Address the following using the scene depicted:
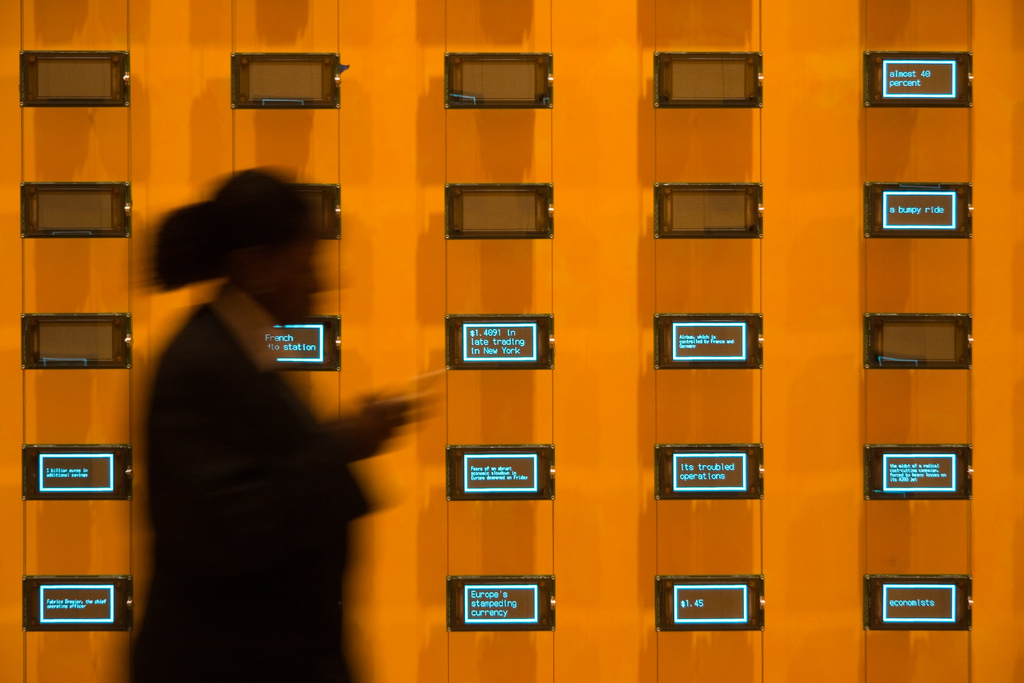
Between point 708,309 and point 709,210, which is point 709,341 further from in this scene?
point 709,210

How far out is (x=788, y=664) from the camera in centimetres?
324

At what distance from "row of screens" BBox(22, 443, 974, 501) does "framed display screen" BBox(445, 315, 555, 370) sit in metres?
0.29

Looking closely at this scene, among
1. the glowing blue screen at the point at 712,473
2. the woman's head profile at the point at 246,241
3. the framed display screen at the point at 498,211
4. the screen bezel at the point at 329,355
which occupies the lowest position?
the glowing blue screen at the point at 712,473

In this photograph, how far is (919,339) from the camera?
320 cm

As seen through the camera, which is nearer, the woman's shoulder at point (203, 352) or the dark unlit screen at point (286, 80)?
the woman's shoulder at point (203, 352)

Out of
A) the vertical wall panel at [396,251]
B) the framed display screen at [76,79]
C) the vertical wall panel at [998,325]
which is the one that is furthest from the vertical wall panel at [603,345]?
the framed display screen at [76,79]

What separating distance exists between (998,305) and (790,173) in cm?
89

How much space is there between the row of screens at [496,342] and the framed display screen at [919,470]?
30cm

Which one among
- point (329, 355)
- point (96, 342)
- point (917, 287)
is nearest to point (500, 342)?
point (329, 355)

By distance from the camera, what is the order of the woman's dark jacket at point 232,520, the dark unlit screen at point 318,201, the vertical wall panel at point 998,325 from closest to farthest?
the woman's dark jacket at point 232,520
the dark unlit screen at point 318,201
the vertical wall panel at point 998,325

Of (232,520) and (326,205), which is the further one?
(326,205)

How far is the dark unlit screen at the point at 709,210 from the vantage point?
3.15 meters

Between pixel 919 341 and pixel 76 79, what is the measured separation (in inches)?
122

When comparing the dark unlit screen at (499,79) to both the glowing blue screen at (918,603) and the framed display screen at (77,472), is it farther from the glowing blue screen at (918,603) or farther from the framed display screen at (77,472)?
the glowing blue screen at (918,603)
